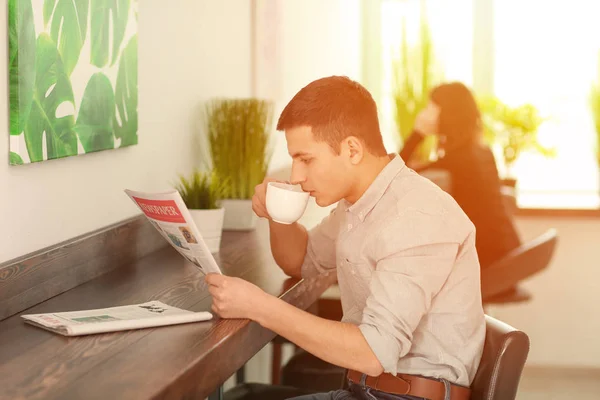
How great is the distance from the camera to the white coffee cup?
6.45ft

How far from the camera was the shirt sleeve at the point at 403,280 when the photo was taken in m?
1.50

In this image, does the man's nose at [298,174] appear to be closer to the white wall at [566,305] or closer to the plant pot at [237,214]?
Result: the plant pot at [237,214]

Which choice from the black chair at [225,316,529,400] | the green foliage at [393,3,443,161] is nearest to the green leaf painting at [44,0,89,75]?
the black chair at [225,316,529,400]

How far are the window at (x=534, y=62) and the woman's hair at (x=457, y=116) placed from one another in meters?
1.41

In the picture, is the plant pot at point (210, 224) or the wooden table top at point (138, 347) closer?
the wooden table top at point (138, 347)

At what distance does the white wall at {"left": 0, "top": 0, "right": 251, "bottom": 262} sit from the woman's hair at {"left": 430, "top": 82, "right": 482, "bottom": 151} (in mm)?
1082

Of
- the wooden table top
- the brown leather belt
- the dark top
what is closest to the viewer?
the wooden table top

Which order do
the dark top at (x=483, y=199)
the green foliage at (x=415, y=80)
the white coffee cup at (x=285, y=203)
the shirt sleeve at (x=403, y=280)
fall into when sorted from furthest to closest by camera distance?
the green foliage at (x=415, y=80)
the dark top at (x=483, y=199)
the white coffee cup at (x=285, y=203)
the shirt sleeve at (x=403, y=280)

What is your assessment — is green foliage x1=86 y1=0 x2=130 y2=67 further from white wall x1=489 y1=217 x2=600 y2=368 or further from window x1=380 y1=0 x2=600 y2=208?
window x1=380 y1=0 x2=600 y2=208

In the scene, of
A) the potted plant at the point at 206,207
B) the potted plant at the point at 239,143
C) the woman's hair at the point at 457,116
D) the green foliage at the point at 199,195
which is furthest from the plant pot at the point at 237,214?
the woman's hair at the point at 457,116

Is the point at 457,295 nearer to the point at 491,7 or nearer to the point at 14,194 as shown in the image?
the point at 14,194

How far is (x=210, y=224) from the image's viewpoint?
240 centimetres

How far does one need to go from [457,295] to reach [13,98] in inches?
37.9

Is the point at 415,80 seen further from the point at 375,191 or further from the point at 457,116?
the point at 375,191
